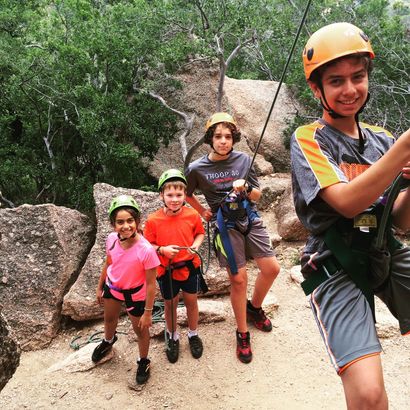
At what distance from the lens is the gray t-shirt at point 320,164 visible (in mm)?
1628

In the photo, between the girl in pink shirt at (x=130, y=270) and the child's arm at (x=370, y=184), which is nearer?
the child's arm at (x=370, y=184)

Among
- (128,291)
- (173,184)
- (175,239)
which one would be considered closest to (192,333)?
(128,291)

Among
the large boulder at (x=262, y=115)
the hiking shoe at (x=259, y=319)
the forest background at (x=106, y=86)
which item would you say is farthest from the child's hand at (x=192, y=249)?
the large boulder at (x=262, y=115)

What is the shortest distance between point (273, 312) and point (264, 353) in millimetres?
783

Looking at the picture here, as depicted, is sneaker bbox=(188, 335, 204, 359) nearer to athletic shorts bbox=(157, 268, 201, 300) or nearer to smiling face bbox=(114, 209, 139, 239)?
athletic shorts bbox=(157, 268, 201, 300)

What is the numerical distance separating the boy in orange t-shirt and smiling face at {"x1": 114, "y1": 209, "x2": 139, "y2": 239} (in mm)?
307

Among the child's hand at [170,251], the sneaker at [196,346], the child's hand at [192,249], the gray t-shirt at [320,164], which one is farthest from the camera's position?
the sneaker at [196,346]

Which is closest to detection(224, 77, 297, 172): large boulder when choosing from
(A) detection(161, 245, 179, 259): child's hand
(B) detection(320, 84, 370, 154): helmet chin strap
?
(A) detection(161, 245, 179, 259): child's hand

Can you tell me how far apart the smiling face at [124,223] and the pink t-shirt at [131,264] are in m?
0.12

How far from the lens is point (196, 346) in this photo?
377cm

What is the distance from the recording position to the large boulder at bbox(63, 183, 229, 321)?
4605mm

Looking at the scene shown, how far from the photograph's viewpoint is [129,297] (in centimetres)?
325

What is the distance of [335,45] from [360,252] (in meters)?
0.95

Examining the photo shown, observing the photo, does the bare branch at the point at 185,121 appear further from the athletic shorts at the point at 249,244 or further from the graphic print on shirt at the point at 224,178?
the athletic shorts at the point at 249,244
